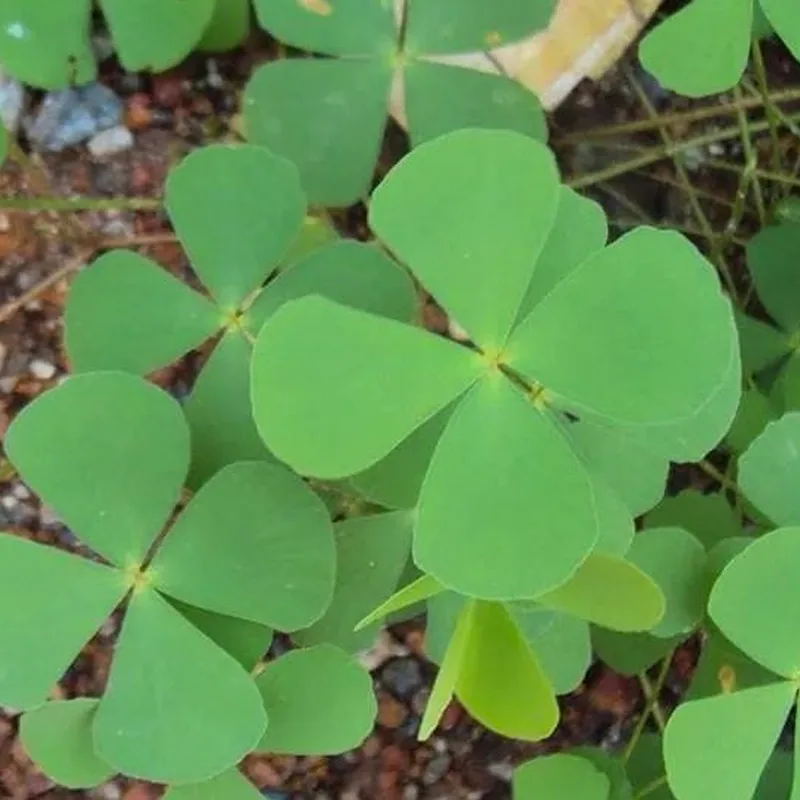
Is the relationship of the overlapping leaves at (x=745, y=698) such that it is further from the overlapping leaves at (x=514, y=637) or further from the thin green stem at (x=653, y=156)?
the thin green stem at (x=653, y=156)

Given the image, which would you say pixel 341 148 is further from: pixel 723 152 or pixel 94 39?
pixel 723 152

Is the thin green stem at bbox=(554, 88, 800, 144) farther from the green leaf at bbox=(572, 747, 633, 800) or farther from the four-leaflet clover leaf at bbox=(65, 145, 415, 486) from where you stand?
the green leaf at bbox=(572, 747, 633, 800)

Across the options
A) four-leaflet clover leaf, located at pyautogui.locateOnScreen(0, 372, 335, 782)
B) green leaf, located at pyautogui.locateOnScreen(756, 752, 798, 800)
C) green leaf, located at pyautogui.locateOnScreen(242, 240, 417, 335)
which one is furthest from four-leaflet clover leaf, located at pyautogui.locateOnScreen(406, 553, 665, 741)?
green leaf, located at pyautogui.locateOnScreen(756, 752, 798, 800)

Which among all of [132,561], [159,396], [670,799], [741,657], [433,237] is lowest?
[670,799]

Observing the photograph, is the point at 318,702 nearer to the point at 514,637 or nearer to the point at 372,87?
the point at 514,637

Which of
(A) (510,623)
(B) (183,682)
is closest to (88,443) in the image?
(B) (183,682)

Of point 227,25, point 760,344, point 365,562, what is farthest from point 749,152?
point 365,562
